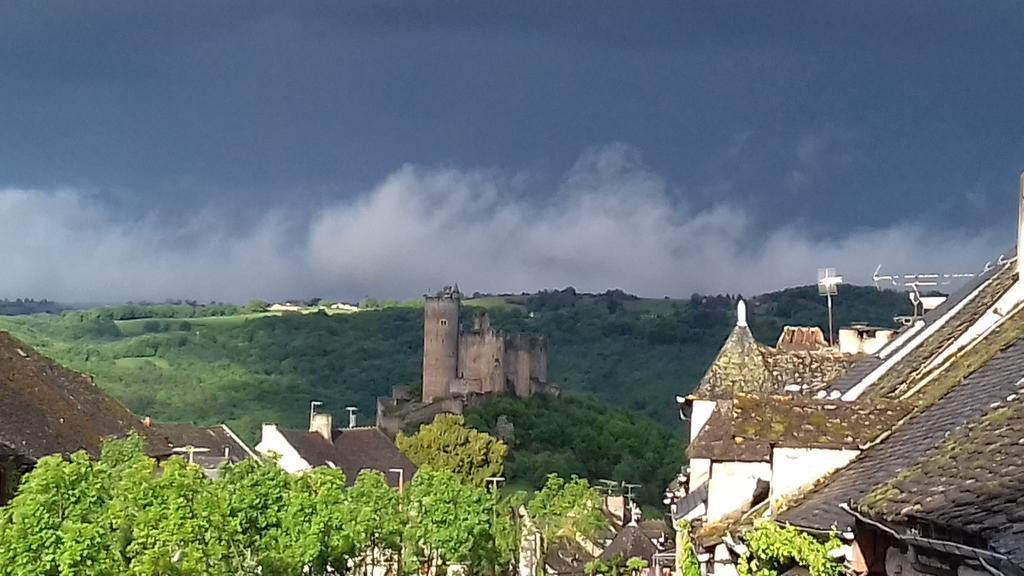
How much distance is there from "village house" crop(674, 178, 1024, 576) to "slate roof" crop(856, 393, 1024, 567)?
0.01m

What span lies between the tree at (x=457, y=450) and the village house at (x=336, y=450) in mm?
17688

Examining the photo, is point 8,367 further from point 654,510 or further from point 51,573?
point 654,510

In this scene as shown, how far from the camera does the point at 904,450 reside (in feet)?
43.3

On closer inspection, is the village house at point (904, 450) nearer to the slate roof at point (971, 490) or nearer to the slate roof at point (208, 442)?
the slate roof at point (971, 490)

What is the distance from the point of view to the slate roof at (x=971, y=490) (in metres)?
7.77

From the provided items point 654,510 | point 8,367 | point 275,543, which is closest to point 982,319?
point 275,543

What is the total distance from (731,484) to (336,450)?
222 ft

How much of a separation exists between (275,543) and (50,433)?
272 inches

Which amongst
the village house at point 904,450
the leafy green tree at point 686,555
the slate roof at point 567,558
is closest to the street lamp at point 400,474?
A: the slate roof at point 567,558

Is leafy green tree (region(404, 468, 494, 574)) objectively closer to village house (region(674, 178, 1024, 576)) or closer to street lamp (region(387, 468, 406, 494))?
village house (region(674, 178, 1024, 576))

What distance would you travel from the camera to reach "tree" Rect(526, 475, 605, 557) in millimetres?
74688

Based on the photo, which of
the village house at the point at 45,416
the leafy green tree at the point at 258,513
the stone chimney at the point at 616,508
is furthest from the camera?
the stone chimney at the point at 616,508

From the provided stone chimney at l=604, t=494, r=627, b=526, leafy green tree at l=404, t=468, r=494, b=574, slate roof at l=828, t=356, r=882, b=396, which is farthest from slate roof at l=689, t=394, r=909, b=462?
stone chimney at l=604, t=494, r=627, b=526

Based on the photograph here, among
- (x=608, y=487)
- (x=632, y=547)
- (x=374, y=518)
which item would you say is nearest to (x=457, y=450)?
(x=608, y=487)
